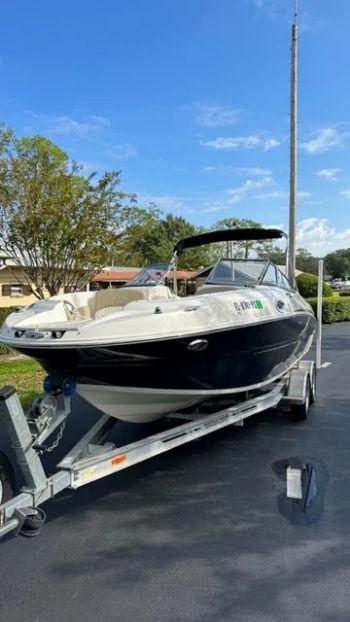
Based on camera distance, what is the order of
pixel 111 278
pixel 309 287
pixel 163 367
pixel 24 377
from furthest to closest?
1. pixel 111 278
2. pixel 309 287
3. pixel 24 377
4. pixel 163 367

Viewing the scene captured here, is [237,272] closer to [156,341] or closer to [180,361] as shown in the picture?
[180,361]

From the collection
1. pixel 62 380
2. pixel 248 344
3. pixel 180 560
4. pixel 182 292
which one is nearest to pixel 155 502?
pixel 180 560

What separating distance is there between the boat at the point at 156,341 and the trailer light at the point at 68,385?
0.02 meters

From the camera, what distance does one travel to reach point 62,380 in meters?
3.66

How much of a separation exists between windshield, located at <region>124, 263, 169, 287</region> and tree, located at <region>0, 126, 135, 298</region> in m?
8.35

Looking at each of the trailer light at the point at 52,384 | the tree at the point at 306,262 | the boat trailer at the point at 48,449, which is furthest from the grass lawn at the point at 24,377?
the tree at the point at 306,262

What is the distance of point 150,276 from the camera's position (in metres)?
5.71

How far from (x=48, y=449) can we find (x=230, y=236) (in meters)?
3.80

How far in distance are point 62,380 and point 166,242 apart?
153ft

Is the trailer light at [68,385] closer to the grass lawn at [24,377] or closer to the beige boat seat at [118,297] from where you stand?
the beige boat seat at [118,297]

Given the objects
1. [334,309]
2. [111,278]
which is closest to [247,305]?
[334,309]

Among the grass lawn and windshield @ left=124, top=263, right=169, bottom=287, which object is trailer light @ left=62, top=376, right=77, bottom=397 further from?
the grass lawn

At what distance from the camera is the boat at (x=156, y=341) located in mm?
3480

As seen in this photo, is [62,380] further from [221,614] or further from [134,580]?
[221,614]
